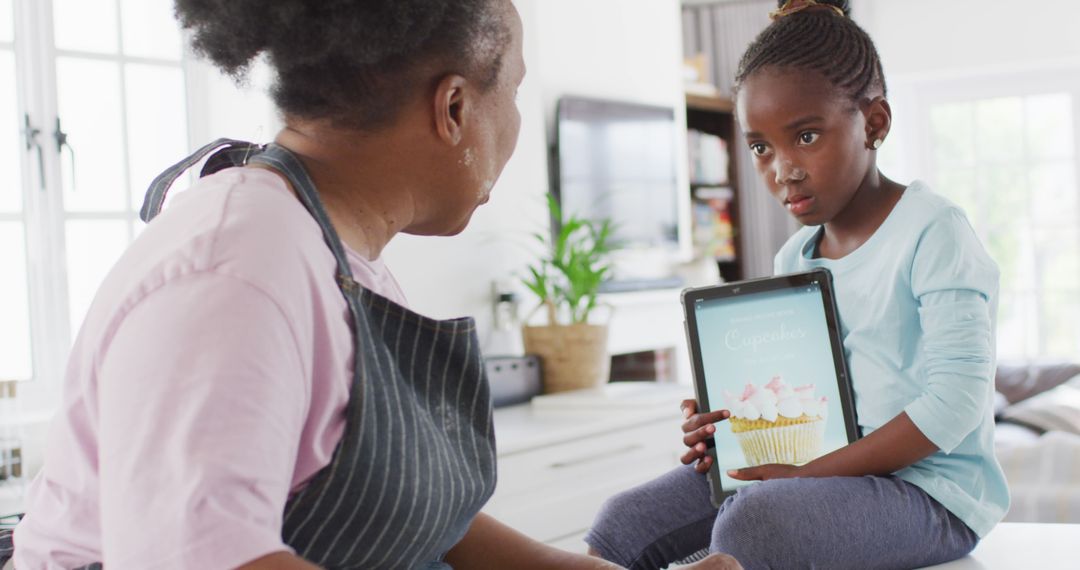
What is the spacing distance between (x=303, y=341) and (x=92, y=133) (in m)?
2.21

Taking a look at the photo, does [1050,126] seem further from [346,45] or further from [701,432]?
[346,45]

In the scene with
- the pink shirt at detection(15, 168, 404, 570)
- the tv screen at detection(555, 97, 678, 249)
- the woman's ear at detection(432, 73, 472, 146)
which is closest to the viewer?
the pink shirt at detection(15, 168, 404, 570)

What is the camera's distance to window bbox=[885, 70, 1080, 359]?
16.8ft

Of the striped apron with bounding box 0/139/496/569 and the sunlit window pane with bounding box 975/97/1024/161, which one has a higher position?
the sunlit window pane with bounding box 975/97/1024/161

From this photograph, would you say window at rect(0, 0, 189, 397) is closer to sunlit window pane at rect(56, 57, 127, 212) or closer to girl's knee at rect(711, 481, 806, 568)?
sunlit window pane at rect(56, 57, 127, 212)

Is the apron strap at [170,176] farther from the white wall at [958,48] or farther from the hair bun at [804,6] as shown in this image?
the white wall at [958,48]

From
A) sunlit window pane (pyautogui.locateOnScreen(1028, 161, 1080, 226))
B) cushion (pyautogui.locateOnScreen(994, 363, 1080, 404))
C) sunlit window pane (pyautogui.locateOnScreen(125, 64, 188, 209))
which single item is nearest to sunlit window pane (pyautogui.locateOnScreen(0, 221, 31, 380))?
sunlit window pane (pyautogui.locateOnScreen(125, 64, 188, 209))

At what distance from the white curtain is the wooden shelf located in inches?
10.4

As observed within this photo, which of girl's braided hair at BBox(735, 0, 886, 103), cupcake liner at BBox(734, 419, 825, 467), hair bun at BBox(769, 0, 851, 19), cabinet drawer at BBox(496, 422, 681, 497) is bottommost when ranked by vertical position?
cabinet drawer at BBox(496, 422, 681, 497)

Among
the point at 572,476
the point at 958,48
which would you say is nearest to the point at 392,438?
the point at 572,476

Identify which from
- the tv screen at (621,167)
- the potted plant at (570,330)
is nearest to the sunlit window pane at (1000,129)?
the tv screen at (621,167)

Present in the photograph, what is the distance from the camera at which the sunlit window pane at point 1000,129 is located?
520 cm

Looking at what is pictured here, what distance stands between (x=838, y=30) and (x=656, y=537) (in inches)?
24.2

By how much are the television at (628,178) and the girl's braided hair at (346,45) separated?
2792mm
